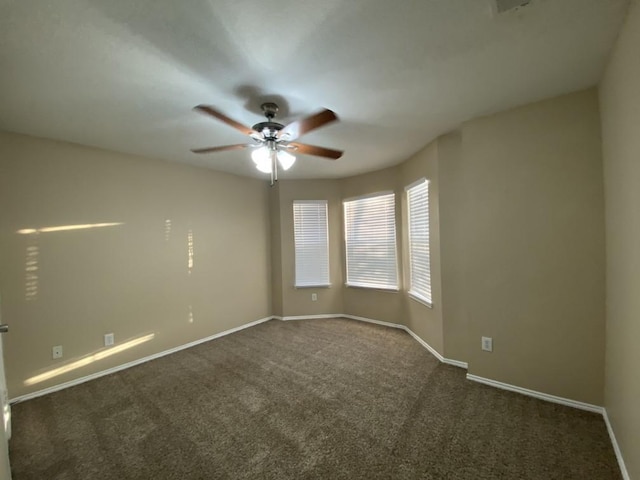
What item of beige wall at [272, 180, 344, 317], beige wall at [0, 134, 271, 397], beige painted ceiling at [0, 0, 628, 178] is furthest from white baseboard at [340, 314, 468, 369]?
beige painted ceiling at [0, 0, 628, 178]

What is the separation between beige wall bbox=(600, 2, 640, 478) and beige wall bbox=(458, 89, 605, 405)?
111mm

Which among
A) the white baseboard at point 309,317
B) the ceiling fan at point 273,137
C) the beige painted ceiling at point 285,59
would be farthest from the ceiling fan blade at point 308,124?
the white baseboard at point 309,317

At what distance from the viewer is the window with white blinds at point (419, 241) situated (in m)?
3.37

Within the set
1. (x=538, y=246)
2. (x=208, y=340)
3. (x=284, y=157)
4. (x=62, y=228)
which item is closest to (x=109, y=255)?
(x=62, y=228)

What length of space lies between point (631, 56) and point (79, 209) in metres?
4.28

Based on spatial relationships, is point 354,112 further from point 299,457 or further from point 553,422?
point 553,422

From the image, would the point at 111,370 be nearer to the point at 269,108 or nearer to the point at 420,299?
the point at 269,108

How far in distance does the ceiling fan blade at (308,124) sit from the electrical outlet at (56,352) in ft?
9.64

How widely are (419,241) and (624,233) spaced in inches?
80.1

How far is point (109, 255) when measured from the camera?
301 centimetres

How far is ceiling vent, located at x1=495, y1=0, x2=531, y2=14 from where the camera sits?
1206 millimetres

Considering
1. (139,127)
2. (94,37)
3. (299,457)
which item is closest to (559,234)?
A: (299,457)

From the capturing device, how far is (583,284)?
2.07 metres

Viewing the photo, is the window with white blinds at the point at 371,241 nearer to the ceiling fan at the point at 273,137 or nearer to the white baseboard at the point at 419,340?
the white baseboard at the point at 419,340
